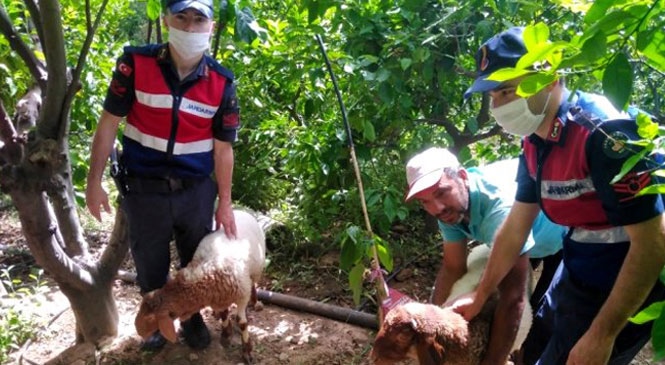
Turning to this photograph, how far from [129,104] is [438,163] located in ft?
5.45

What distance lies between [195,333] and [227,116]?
1.51 metres

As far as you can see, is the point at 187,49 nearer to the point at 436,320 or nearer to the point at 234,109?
the point at 234,109

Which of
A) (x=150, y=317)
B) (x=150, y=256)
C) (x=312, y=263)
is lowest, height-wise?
(x=312, y=263)

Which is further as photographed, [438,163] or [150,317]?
[150,317]

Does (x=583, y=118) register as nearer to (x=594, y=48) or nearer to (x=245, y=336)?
(x=594, y=48)

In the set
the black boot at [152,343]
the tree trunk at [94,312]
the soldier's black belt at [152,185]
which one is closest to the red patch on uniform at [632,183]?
the soldier's black belt at [152,185]

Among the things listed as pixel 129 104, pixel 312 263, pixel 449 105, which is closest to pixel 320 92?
pixel 449 105

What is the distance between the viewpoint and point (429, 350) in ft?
7.51

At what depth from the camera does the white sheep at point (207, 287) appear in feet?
9.80

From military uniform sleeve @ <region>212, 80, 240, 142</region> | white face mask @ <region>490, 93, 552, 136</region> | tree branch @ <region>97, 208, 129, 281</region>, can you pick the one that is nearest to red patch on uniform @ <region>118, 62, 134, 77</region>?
military uniform sleeve @ <region>212, 80, 240, 142</region>

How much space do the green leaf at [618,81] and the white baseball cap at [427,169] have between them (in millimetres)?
1475

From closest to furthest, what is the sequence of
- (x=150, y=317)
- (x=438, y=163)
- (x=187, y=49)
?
(x=438, y=163), (x=187, y=49), (x=150, y=317)

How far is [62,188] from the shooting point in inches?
123

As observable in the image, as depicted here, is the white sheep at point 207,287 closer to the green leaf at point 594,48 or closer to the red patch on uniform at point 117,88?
the red patch on uniform at point 117,88
